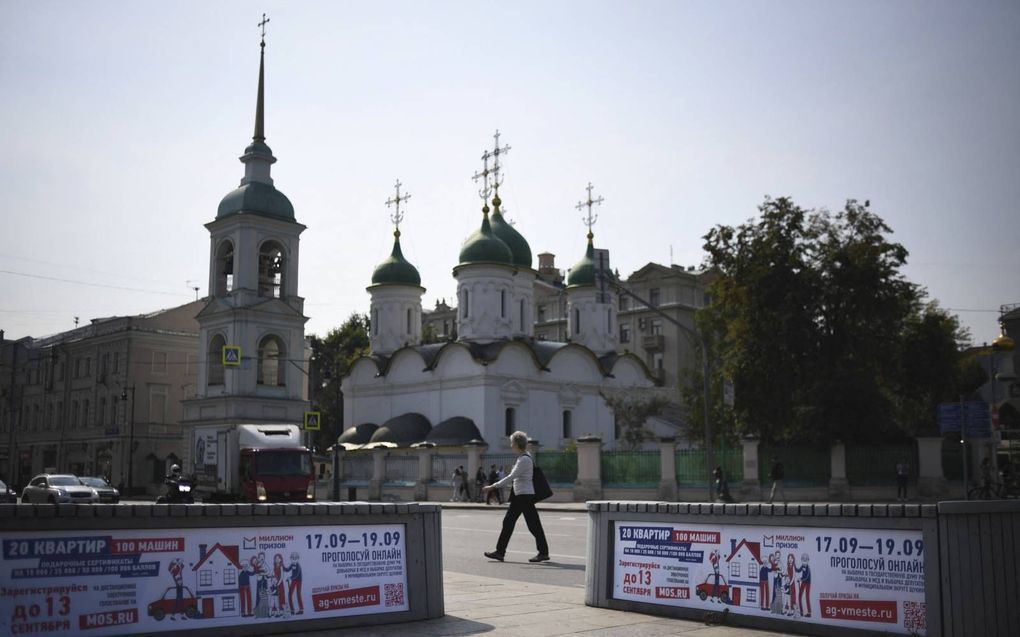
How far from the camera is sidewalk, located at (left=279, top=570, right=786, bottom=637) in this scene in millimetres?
8070

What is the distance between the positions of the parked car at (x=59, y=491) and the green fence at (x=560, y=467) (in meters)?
16.3

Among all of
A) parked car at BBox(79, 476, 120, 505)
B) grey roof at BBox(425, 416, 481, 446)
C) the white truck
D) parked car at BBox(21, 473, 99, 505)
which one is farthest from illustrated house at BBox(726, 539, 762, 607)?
grey roof at BBox(425, 416, 481, 446)

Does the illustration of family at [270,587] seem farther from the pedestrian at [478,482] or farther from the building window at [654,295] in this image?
the building window at [654,295]

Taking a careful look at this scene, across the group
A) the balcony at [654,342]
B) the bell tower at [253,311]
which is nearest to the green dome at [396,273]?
the bell tower at [253,311]

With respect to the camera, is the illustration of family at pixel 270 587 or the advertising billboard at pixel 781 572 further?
the illustration of family at pixel 270 587

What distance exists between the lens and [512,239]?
209 ft

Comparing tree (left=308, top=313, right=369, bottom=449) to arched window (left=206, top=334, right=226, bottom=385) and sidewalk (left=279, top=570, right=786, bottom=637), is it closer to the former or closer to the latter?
arched window (left=206, top=334, right=226, bottom=385)

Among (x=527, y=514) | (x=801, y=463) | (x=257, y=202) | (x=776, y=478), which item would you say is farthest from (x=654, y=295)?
(x=527, y=514)

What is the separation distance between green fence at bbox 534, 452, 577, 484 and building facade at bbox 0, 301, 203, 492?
2814 centimetres

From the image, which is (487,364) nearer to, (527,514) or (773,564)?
(527,514)

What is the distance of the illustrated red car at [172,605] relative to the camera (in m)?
7.29

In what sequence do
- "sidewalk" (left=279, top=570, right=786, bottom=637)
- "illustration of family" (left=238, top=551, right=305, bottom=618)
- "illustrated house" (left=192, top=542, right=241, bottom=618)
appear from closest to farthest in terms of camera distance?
"illustrated house" (left=192, top=542, right=241, bottom=618), "illustration of family" (left=238, top=551, right=305, bottom=618), "sidewalk" (left=279, top=570, right=786, bottom=637)

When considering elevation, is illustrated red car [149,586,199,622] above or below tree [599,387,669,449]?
below

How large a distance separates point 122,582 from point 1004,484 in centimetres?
2567
